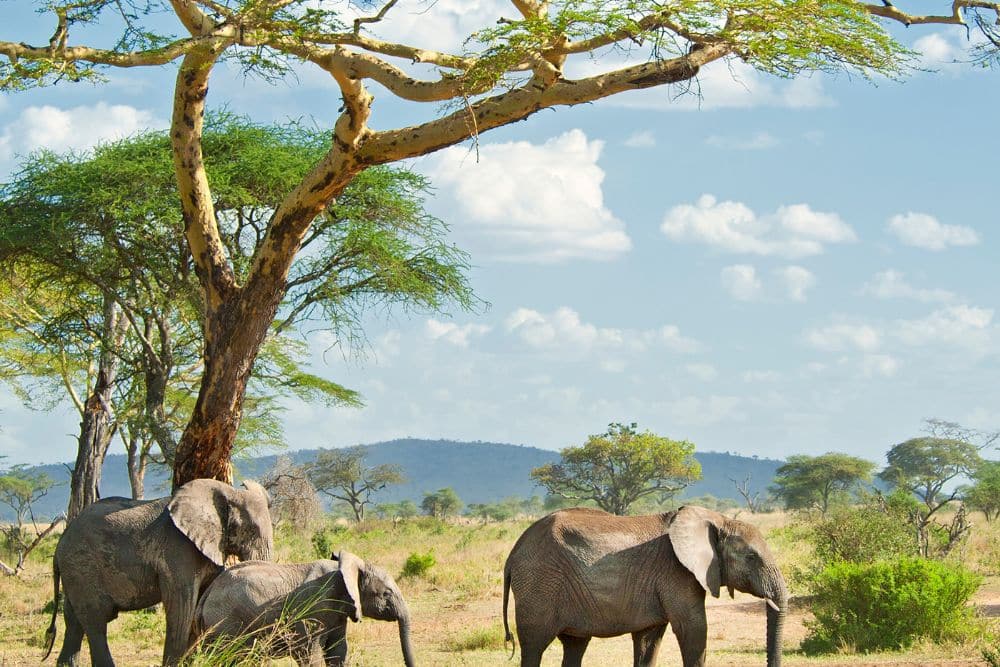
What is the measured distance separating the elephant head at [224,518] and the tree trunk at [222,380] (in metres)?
1.73

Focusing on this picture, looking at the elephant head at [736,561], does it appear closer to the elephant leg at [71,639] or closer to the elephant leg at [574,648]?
the elephant leg at [574,648]

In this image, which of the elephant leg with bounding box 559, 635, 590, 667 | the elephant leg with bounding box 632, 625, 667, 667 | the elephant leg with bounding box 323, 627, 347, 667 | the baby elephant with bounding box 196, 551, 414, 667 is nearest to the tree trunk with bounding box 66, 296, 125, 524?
the baby elephant with bounding box 196, 551, 414, 667

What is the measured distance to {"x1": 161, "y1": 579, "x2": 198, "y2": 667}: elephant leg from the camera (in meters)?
10.3

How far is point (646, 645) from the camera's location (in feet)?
32.8

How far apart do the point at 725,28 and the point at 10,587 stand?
16154 mm

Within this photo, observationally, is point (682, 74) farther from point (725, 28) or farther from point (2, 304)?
point (2, 304)

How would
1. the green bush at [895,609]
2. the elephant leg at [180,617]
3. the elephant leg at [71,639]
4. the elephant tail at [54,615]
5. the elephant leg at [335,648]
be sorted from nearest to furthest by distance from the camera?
1. the elephant leg at [335,648]
2. the elephant leg at [180,617]
3. the elephant tail at [54,615]
4. the elephant leg at [71,639]
5. the green bush at [895,609]

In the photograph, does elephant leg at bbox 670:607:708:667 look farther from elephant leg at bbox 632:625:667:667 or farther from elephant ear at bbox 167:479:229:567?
elephant ear at bbox 167:479:229:567

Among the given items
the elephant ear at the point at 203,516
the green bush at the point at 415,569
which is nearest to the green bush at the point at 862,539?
the green bush at the point at 415,569

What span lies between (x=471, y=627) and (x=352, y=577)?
6.00 m

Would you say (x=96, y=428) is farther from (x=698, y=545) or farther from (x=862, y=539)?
(x=698, y=545)

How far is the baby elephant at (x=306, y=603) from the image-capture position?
31.8 feet

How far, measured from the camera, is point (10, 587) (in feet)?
70.4

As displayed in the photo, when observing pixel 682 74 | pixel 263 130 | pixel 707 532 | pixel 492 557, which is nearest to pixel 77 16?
pixel 682 74
